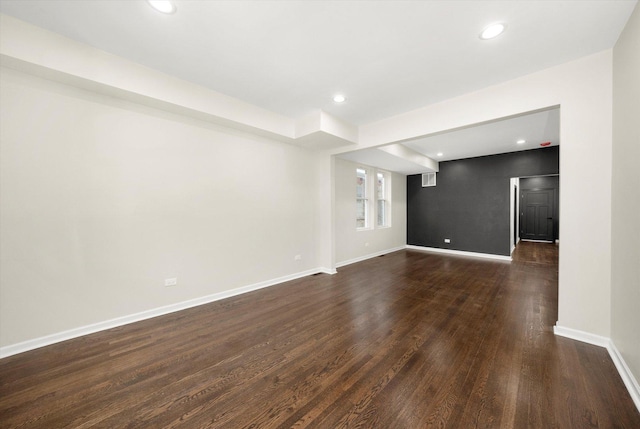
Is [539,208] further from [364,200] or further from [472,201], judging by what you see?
[364,200]

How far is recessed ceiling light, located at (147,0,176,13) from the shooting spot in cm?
176

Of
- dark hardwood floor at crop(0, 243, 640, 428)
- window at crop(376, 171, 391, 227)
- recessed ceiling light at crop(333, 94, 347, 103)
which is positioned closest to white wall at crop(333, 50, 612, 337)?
dark hardwood floor at crop(0, 243, 640, 428)

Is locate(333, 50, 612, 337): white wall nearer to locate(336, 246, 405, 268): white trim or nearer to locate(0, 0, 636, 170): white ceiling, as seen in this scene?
locate(0, 0, 636, 170): white ceiling

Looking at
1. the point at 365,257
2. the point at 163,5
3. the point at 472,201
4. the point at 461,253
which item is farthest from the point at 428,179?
the point at 163,5

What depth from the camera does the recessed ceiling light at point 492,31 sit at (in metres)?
1.96

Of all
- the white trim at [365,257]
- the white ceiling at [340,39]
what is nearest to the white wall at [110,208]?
the white ceiling at [340,39]

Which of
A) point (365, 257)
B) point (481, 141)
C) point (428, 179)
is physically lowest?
point (365, 257)

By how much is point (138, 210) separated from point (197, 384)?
203 cm

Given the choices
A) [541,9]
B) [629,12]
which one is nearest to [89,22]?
[541,9]

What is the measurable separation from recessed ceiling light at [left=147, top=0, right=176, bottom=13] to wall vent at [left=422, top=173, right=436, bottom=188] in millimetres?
7218

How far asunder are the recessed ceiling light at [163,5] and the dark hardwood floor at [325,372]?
112 inches

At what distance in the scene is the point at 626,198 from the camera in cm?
186

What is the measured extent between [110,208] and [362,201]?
533 cm

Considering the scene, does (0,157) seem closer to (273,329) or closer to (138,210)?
(138,210)
